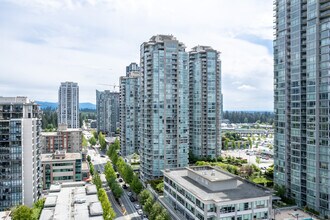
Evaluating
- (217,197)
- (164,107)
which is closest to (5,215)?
(217,197)

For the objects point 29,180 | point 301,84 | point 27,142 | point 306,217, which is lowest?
point 306,217

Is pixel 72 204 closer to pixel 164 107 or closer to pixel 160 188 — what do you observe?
pixel 160 188

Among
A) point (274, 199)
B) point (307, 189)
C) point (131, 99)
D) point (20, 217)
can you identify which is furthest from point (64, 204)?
point (131, 99)

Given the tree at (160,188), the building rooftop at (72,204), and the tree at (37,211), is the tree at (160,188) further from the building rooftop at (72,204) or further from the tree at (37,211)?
the tree at (37,211)

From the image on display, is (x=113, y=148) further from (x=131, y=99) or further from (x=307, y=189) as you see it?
(x=307, y=189)

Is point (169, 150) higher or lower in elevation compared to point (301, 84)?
lower
